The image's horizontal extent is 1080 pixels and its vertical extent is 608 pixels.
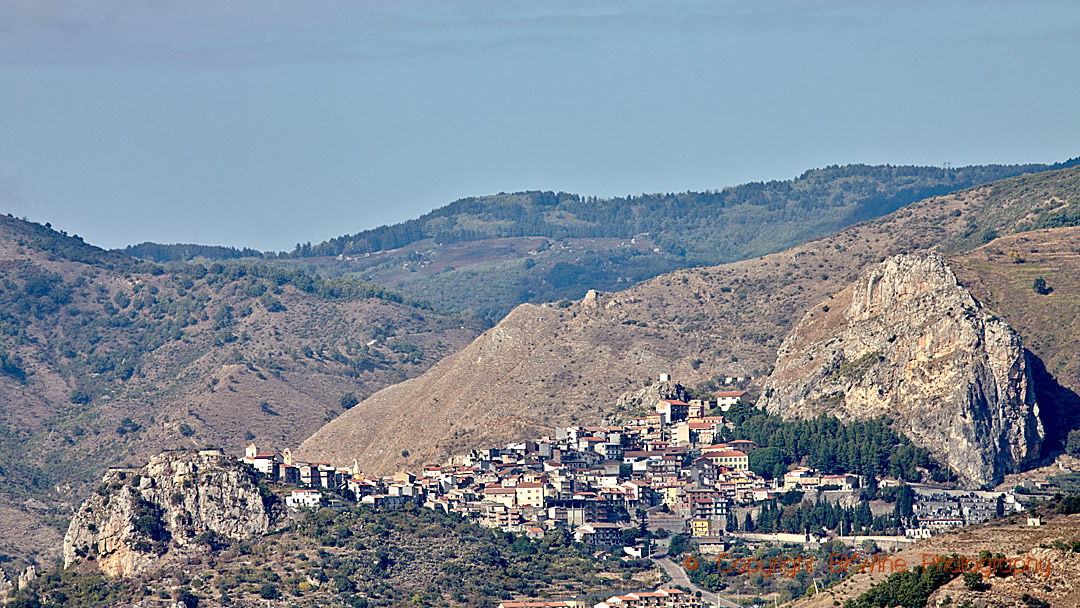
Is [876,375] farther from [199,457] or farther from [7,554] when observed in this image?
[7,554]

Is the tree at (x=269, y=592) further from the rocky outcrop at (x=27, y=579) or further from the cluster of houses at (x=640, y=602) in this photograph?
the rocky outcrop at (x=27, y=579)

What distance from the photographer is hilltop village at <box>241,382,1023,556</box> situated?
112 metres

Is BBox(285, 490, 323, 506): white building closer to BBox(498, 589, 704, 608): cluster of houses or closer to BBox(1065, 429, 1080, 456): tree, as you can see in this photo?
BBox(498, 589, 704, 608): cluster of houses

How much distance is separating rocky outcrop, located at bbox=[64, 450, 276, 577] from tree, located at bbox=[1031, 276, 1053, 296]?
52509mm

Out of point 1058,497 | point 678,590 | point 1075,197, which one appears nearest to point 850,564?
point 678,590

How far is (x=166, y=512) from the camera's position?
106m

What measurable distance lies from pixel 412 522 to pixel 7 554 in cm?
4171

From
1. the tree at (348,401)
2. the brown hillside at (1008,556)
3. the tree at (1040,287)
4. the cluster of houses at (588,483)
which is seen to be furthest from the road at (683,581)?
the tree at (348,401)

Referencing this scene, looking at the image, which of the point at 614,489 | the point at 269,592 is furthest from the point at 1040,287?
the point at 269,592

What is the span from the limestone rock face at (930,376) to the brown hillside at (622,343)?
19.9m

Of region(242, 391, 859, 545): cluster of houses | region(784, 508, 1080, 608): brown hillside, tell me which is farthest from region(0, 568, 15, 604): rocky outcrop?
region(784, 508, 1080, 608): brown hillside

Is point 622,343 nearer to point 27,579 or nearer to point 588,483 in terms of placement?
point 588,483

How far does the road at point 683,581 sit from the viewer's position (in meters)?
95.6

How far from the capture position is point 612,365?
153 m
